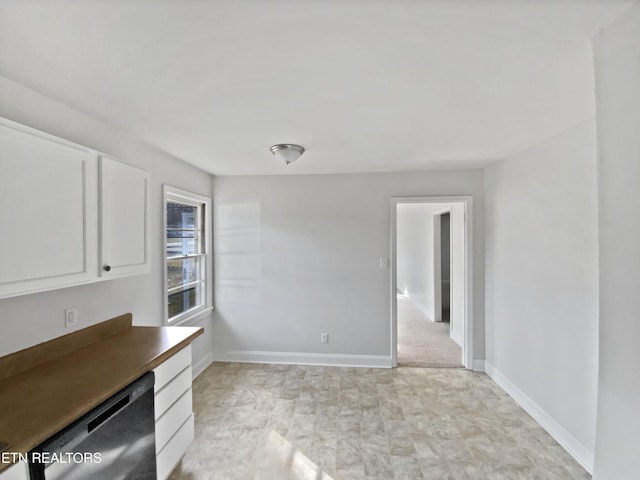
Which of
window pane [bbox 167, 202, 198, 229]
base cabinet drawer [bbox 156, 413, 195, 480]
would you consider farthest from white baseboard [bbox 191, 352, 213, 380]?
window pane [bbox 167, 202, 198, 229]

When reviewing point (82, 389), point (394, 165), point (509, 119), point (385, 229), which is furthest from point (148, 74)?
point (385, 229)

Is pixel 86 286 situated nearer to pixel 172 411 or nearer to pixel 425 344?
pixel 172 411

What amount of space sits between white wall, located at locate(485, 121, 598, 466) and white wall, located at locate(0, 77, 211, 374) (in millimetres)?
3035

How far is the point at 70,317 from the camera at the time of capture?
1.80 metres

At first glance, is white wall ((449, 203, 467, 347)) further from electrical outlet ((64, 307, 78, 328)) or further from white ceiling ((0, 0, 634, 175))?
electrical outlet ((64, 307, 78, 328))

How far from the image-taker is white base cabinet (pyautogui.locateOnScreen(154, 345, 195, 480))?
1.69 metres

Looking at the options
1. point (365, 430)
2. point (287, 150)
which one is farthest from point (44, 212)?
point (365, 430)

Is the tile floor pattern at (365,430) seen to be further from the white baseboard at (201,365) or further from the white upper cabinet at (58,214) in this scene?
the white upper cabinet at (58,214)

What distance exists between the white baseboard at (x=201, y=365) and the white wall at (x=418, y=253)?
3.72 meters

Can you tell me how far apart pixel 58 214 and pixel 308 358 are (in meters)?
2.95

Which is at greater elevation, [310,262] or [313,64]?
[313,64]

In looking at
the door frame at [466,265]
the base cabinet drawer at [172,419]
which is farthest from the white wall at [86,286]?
the door frame at [466,265]

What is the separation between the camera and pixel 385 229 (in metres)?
3.57

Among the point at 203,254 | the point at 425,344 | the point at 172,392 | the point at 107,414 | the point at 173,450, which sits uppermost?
the point at 203,254
